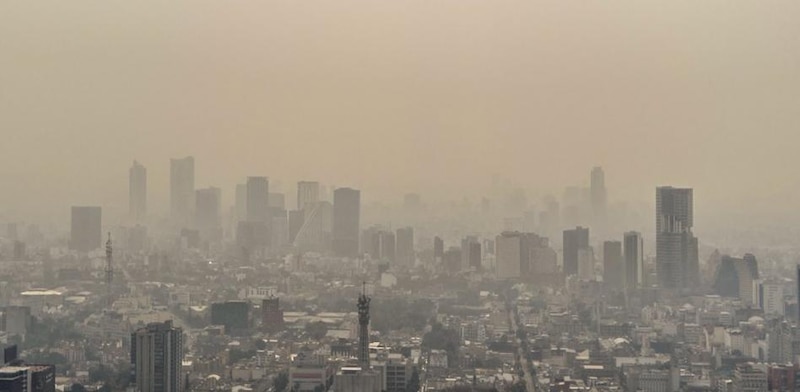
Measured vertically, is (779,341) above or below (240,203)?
below

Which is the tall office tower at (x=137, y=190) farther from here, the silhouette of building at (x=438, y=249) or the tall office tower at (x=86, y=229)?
the silhouette of building at (x=438, y=249)

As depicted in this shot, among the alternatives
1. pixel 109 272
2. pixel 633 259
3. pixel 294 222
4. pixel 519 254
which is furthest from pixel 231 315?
pixel 633 259

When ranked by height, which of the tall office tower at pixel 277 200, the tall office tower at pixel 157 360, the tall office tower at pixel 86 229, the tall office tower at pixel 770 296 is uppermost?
the tall office tower at pixel 277 200

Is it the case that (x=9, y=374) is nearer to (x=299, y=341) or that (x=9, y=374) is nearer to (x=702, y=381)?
(x=299, y=341)

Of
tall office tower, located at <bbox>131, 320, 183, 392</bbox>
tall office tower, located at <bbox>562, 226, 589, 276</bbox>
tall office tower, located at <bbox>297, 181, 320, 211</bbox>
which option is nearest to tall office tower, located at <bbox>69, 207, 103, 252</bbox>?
tall office tower, located at <bbox>297, 181, 320, 211</bbox>

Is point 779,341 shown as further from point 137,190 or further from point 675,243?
point 137,190

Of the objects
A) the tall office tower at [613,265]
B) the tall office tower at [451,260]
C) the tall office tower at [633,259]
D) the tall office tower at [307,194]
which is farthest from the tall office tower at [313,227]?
the tall office tower at [633,259]

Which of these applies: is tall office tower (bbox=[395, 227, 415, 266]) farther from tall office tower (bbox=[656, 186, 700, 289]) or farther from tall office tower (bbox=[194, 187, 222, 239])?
tall office tower (bbox=[656, 186, 700, 289])
